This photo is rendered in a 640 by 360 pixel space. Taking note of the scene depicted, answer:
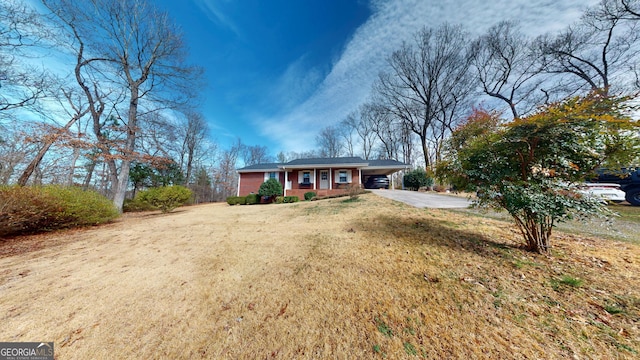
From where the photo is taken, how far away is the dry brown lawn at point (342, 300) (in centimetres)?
154

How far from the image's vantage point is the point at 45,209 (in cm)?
526

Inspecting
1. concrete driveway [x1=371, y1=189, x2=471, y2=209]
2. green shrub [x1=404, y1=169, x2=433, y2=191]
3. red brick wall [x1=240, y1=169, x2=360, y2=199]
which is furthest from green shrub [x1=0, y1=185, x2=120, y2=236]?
green shrub [x1=404, y1=169, x2=433, y2=191]

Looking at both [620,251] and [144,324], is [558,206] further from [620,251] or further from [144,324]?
[144,324]

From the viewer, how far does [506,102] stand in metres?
16.0

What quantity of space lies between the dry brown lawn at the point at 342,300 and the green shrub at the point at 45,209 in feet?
7.12

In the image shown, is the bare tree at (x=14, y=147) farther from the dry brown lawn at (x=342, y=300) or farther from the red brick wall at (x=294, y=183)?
the red brick wall at (x=294, y=183)

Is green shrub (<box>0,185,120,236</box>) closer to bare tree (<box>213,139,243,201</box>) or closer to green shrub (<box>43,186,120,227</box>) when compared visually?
green shrub (<box>43,186,120,227</box>)

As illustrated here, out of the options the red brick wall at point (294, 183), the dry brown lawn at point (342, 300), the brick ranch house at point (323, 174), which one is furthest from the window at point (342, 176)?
the dry brown lawn at point (342, 300)

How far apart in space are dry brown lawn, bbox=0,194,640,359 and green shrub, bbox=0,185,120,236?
2171mm

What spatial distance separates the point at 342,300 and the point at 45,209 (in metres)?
8.78

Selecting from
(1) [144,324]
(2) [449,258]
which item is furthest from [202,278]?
(2) [449,258]

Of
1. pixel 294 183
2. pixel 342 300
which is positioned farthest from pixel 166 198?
pixel 342 300

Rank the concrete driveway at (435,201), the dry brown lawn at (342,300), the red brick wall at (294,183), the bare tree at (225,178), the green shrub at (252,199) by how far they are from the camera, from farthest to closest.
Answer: the bare tree at (225,178) < the red brick wall at (294,183) < the green shrub at (252,199) < the concrete driveway at (435,201) < the dry brown lawn at (342,300)

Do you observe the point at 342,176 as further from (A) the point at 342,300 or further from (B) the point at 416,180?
(A) the point at 342,300
